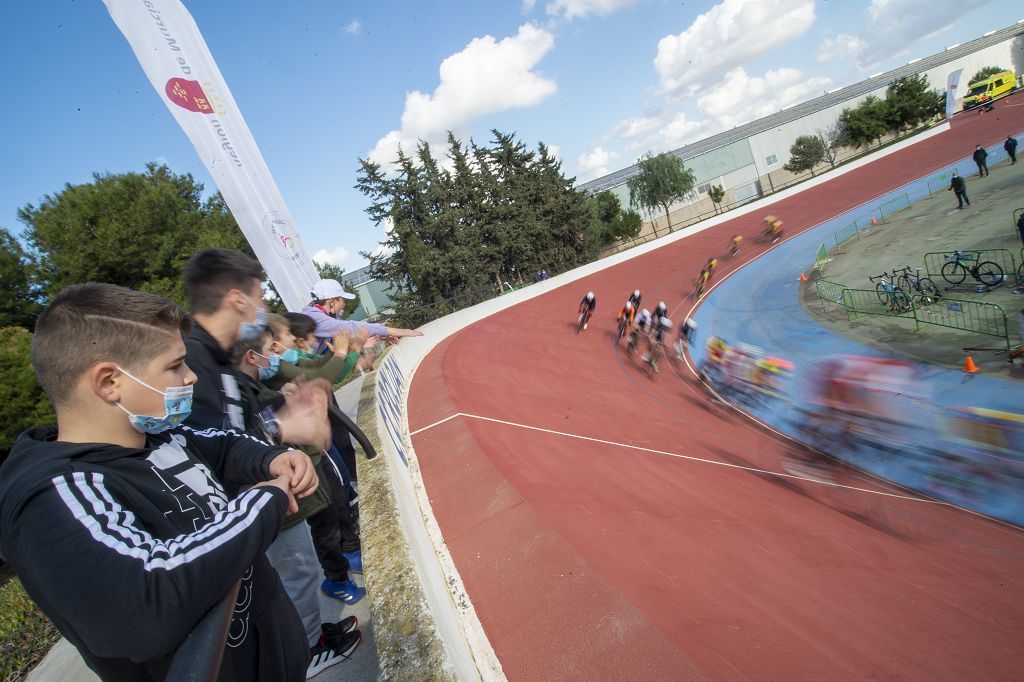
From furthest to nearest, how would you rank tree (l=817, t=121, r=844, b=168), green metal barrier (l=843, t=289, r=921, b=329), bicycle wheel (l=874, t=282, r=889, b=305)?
1. tree (l=817, t=121, r=844, b=168)
2. bicycle wheel (l=874, t=282, r=889, b=305)
3. green metal barrier (l=843, t=289, r=921, b=329)

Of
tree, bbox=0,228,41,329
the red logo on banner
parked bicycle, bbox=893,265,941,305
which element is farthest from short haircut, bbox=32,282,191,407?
tree, bbox=0,228,41,329

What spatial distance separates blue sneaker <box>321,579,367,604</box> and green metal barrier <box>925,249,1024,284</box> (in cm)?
1479

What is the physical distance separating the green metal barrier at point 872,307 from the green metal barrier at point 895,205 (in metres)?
13.3

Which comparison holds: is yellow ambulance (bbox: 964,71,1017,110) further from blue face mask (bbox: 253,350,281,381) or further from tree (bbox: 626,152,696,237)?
blue face mask (bbox: 253,350,281,381)

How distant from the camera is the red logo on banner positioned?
353 inches

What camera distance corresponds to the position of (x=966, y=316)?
436 inches

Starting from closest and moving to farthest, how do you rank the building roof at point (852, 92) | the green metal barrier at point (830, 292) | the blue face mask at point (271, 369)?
the blue face mask at point (271, 369)
the green metal barrier at point (830, 292)
the building roof at point (852, 92)

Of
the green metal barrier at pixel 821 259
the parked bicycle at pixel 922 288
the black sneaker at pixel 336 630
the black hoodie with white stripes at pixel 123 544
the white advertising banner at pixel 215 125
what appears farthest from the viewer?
the green metal barrier at pixel 821 259

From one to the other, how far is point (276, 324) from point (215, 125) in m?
7.63

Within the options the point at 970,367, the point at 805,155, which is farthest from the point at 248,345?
the point at 805,155

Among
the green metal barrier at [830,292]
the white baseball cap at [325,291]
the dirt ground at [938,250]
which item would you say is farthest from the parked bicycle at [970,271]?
the white baseball cap at [325,291]

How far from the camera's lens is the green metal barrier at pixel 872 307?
12.7m

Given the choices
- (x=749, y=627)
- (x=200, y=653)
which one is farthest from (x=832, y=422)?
(x=200, y=653)

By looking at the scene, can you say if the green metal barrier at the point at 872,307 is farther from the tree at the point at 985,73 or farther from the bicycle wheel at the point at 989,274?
the tree at the point at 985,73
